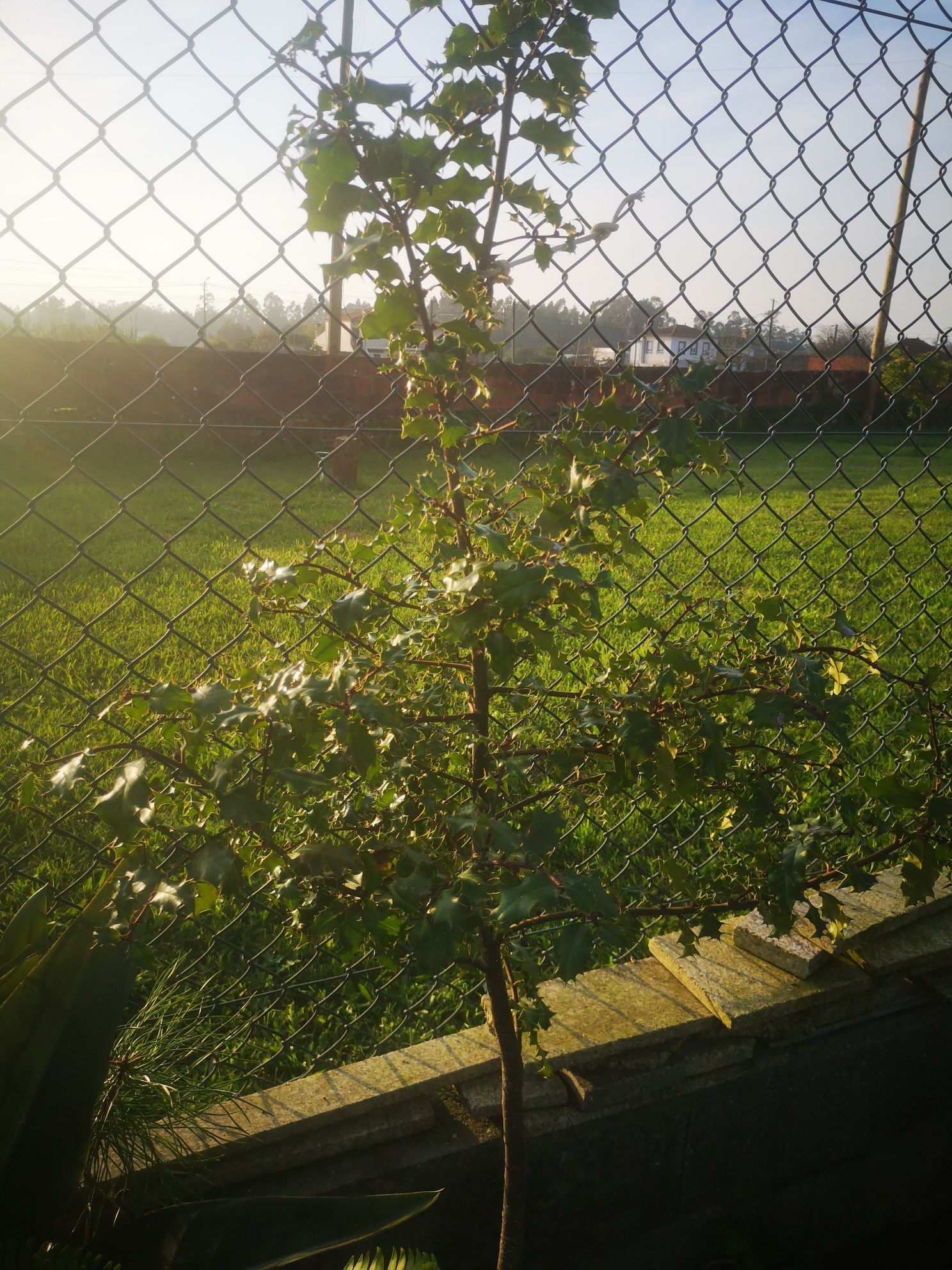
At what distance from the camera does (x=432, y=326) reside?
112cm

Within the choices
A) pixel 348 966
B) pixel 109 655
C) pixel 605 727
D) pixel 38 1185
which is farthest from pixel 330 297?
pixel 109 655

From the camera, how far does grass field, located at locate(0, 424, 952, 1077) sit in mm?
2234

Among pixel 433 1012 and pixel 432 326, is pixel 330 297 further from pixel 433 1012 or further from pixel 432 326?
pixel 433 1012

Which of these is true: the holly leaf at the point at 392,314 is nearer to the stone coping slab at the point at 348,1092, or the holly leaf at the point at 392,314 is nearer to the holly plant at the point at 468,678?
the holly plant at the point at 468,678

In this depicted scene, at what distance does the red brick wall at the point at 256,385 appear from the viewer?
5.29 ft

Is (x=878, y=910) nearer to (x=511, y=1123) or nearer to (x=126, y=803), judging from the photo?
(x=511, y=1123)

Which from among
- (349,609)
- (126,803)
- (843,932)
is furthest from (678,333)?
(126,803)

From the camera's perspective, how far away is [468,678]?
1.36m

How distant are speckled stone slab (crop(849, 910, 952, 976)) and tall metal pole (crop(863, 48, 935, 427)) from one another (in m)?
1.24

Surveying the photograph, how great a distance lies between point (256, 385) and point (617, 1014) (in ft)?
6.92

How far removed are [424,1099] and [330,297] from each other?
4.62 ft

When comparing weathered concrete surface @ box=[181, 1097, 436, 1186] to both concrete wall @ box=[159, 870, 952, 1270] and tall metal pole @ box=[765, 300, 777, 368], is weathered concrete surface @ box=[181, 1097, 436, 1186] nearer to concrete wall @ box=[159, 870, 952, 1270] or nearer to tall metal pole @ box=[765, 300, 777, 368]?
concrete wall @ box=[159, 870, 952, 1270]

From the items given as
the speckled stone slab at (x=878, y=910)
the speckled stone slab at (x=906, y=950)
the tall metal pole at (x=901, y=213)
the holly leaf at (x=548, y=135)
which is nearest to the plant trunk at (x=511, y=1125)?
the speckled stone slab at (x=878, y=910)

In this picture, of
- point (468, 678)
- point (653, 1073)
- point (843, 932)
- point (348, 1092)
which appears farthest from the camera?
point (843, 932)
